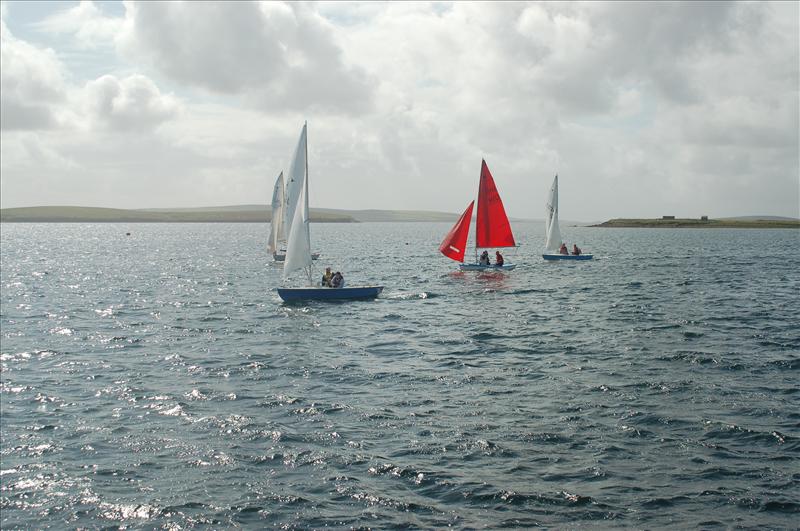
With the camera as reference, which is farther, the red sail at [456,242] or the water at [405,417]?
the red sail at [456,242]

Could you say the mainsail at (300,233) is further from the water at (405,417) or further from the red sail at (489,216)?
the red sail at (489,216)

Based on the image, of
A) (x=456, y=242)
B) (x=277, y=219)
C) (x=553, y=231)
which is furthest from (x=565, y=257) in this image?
(x=277, y=219)

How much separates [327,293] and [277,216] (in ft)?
127

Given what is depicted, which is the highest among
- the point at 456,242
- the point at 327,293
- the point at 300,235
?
the point at 300,235

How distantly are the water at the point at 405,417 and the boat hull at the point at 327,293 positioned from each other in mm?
2387

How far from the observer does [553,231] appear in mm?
85250

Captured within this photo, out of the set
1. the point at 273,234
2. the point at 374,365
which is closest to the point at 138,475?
the point at 374,365

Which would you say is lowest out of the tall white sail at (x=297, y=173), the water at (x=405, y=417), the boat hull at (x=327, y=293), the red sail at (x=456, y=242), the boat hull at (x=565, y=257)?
the water at (x=405, y=417)

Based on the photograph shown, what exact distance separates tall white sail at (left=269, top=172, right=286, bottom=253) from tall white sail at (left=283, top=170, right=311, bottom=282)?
36.7 m

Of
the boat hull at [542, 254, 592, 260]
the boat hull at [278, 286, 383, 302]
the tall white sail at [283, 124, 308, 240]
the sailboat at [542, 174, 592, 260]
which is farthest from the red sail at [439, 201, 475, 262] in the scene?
the boat hull at [542, 254, 592, 260]

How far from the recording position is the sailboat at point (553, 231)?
82.3 m

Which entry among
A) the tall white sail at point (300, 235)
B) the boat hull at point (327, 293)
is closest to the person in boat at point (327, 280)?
the boat hull at point (327, 293)

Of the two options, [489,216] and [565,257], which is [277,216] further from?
[565,257]

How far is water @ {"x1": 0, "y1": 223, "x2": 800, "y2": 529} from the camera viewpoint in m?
16.2
